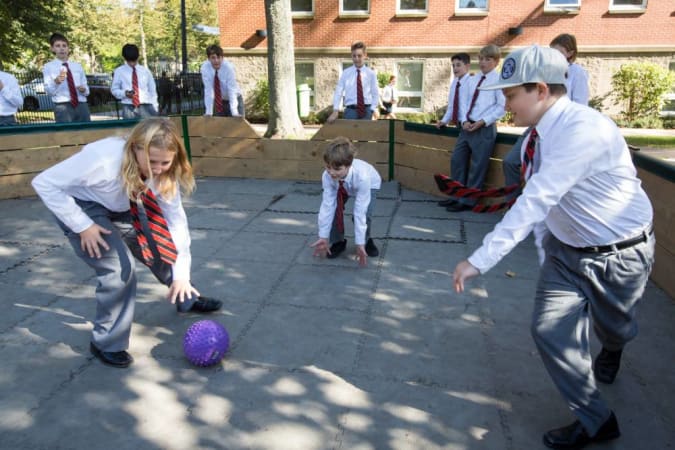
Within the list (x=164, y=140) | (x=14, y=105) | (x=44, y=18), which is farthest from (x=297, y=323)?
(x=44, y=18)

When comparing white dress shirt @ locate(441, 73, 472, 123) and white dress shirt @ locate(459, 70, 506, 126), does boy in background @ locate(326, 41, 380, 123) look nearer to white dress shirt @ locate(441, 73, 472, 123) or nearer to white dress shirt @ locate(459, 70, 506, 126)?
white dress shirt @ locate(441, 73, 472, 123)

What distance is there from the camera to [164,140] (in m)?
3.09

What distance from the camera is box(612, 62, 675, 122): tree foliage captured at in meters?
17.5

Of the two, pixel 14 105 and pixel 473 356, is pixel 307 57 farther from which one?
pixel 473 356

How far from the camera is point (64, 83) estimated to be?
8797 millimetres

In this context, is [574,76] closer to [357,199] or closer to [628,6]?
[357,199]

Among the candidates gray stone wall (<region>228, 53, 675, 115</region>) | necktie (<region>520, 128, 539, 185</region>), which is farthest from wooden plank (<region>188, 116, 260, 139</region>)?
gray stone wall (<region>228, 53, 675, 115</region>)

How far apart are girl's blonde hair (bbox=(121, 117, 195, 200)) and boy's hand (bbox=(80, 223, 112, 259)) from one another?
28cm

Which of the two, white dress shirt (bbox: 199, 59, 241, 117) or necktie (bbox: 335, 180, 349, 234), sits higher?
white dress shirt (bbox: 199, 59, 241, 117)

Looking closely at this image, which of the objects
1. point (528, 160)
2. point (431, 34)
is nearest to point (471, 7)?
point (431, 34)

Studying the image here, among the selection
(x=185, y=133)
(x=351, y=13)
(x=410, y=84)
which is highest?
(x=351, y=13)

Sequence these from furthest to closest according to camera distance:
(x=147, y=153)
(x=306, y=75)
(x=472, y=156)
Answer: (x=306, y=75) → (x=472, y=156) → (x=147, y=153)

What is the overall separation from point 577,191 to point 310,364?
6.66ft

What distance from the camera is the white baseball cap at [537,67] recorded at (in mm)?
2350
